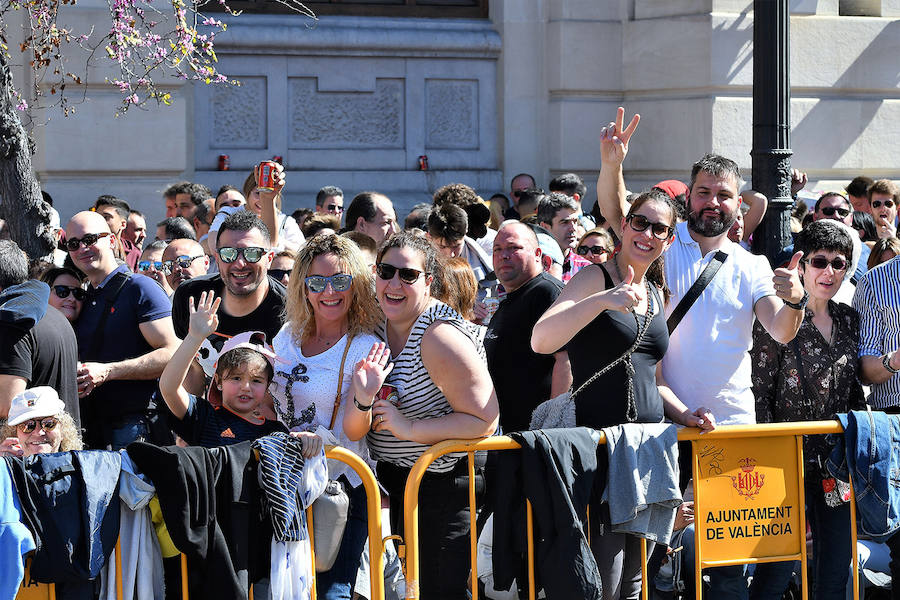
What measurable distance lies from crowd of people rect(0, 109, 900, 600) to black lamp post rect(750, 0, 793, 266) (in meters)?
1.82

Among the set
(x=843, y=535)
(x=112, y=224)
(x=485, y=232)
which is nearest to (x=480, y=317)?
(x=485, y=232)

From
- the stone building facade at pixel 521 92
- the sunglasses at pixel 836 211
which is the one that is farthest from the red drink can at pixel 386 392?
the stone building facade at pixel 521 92

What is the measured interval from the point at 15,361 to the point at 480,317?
2.48 metres

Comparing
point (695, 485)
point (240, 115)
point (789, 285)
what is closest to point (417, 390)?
point (695, 485)

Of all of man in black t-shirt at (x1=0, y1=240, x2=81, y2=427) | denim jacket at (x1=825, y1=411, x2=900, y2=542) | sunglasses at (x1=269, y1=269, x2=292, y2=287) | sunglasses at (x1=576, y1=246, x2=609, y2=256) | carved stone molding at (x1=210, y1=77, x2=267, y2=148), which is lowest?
denim jacket at (x1=825, y1=411, x2=900, y2=542)

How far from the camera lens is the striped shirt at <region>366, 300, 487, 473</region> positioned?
190 inches

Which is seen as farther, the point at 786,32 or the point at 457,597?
the point at 786,32

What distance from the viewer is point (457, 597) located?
4.94 metres

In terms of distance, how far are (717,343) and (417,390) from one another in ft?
4.58

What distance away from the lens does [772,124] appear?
8.71m

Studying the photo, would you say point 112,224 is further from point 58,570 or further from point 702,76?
point 702,76

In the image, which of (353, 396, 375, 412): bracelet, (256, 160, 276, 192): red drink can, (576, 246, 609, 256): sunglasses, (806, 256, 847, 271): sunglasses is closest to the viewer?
(353, 396, 375, 412): bracelet

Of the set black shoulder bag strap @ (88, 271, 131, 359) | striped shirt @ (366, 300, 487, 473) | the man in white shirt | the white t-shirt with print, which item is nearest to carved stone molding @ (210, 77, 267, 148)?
black shoulder bag strap @ (88, 271, 131, 359)

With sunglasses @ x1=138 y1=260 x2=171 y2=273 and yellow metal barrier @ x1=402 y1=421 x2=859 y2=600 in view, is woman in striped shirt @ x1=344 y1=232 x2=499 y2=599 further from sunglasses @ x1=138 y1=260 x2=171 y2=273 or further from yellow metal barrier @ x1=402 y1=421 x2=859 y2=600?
sunglasses @ x1=138 y1=260 x2=171 y2=273
